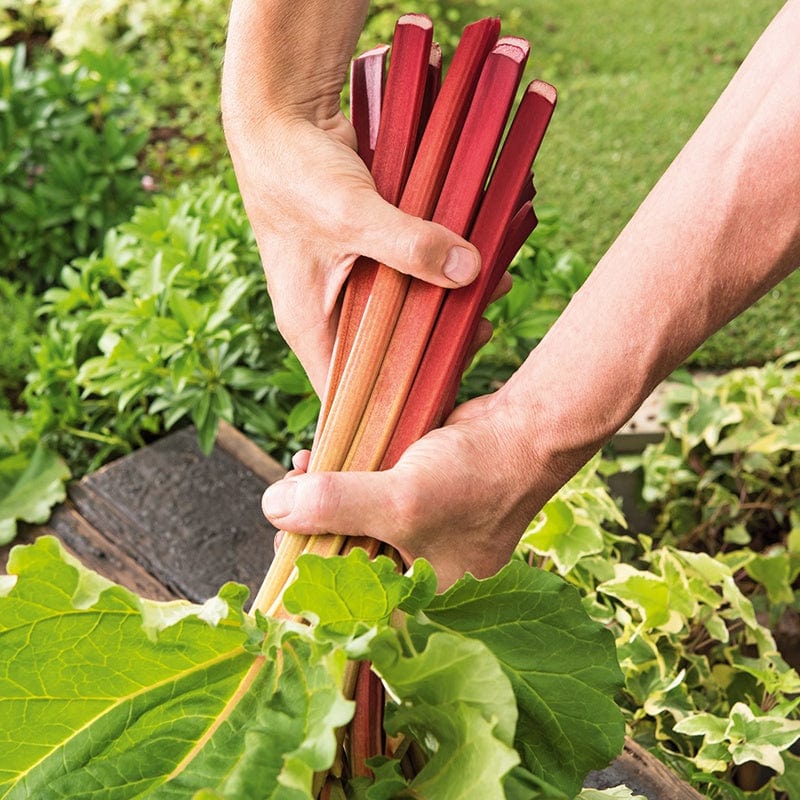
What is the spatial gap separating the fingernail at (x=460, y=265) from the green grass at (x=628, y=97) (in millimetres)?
1878

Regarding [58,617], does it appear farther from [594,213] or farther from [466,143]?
[594,213]

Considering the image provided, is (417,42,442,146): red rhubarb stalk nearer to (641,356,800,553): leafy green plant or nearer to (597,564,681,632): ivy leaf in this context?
(597,564,681,632): ivy leaf

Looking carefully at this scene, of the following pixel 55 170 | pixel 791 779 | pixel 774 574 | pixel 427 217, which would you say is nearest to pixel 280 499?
pixel 427 217

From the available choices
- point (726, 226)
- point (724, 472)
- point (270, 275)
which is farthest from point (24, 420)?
point (726, 226)

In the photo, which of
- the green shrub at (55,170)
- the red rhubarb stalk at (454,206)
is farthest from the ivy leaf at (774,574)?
the green shrub at (55,170)

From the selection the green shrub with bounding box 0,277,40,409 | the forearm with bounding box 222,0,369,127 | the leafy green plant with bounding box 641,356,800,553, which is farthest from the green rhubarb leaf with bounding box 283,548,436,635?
the green shrub with bounding box 0,277,40,409

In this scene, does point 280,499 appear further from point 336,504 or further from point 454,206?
point 454,206

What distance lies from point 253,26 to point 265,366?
0.92 metres

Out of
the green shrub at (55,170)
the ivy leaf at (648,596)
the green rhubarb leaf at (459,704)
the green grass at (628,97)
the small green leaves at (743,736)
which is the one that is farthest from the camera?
the green grass at (628,97)

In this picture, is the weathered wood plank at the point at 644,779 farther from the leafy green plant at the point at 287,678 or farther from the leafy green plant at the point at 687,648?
the leafy green plant at the point at 287,678

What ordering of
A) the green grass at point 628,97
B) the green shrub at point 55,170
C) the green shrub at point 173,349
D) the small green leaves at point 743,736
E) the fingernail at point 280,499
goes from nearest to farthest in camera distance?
1. the fingernail at point 280,499
2. the small green leaves at point 743,736
3. the green shrub at point 173,349
4. the green shrub at point 55,170
5. the green grass at point 628,97

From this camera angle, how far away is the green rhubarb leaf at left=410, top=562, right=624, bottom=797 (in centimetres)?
113

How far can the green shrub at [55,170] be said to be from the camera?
323cm

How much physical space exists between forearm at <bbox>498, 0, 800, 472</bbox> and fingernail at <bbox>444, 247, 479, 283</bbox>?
0.52 feet
